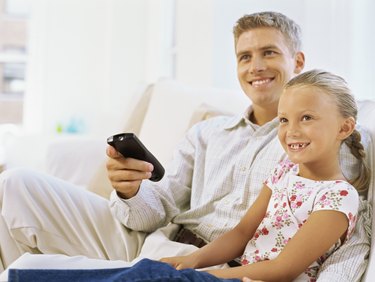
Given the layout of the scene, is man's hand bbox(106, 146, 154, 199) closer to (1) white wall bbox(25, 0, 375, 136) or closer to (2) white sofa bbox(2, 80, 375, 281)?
(2) white sofa bbox(2, 80, 375, 281)

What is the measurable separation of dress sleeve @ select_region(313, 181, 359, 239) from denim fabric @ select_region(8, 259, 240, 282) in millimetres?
293

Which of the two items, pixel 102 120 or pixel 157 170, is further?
pixel 102 120

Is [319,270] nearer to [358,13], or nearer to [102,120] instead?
[358,13]

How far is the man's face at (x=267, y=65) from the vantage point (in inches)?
67.0

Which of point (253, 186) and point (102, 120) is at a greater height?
point (253, 186)

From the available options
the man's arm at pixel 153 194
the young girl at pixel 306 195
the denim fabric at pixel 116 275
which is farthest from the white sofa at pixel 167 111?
the denim fabric at pixel 116 275

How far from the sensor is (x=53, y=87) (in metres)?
4.99

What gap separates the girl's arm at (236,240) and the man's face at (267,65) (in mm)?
333

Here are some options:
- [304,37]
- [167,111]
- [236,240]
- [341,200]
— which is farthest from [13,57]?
[341,200]

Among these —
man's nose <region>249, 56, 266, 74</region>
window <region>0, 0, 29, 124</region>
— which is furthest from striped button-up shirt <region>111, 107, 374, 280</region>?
window <region>0, 0, 29, 124</region>

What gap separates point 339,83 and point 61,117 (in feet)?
12.8

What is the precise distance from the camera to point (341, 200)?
125 cm

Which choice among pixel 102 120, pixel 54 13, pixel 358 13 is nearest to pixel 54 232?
pixel 358 13

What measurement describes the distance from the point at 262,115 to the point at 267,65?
0.14m
